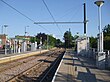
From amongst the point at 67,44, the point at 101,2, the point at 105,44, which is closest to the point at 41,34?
the point at 67,44

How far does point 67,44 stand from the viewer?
436ft

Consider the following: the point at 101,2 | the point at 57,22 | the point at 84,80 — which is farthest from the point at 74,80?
the point at 57,22

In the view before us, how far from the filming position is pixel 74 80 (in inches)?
516

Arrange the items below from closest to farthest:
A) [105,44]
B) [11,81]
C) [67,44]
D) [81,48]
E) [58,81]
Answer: [58,81] → [11,81] → [105,44] → [81,48] → [67,44]

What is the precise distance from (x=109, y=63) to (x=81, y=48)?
26243mm

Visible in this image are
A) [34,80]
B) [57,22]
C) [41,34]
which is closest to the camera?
[34,80]

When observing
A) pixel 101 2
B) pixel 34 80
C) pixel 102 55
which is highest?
pixel 101 2

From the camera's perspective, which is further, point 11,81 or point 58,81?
point 11,81

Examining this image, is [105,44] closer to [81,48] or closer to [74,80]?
[81,48]

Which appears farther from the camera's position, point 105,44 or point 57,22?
point 57,22

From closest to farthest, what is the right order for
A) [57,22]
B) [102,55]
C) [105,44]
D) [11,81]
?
[11,81] < [102,55] < [105,44] < [57,22]

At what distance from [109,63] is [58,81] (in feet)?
26.8

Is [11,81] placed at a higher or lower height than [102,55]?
lower

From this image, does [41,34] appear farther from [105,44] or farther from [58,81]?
[58,81]
